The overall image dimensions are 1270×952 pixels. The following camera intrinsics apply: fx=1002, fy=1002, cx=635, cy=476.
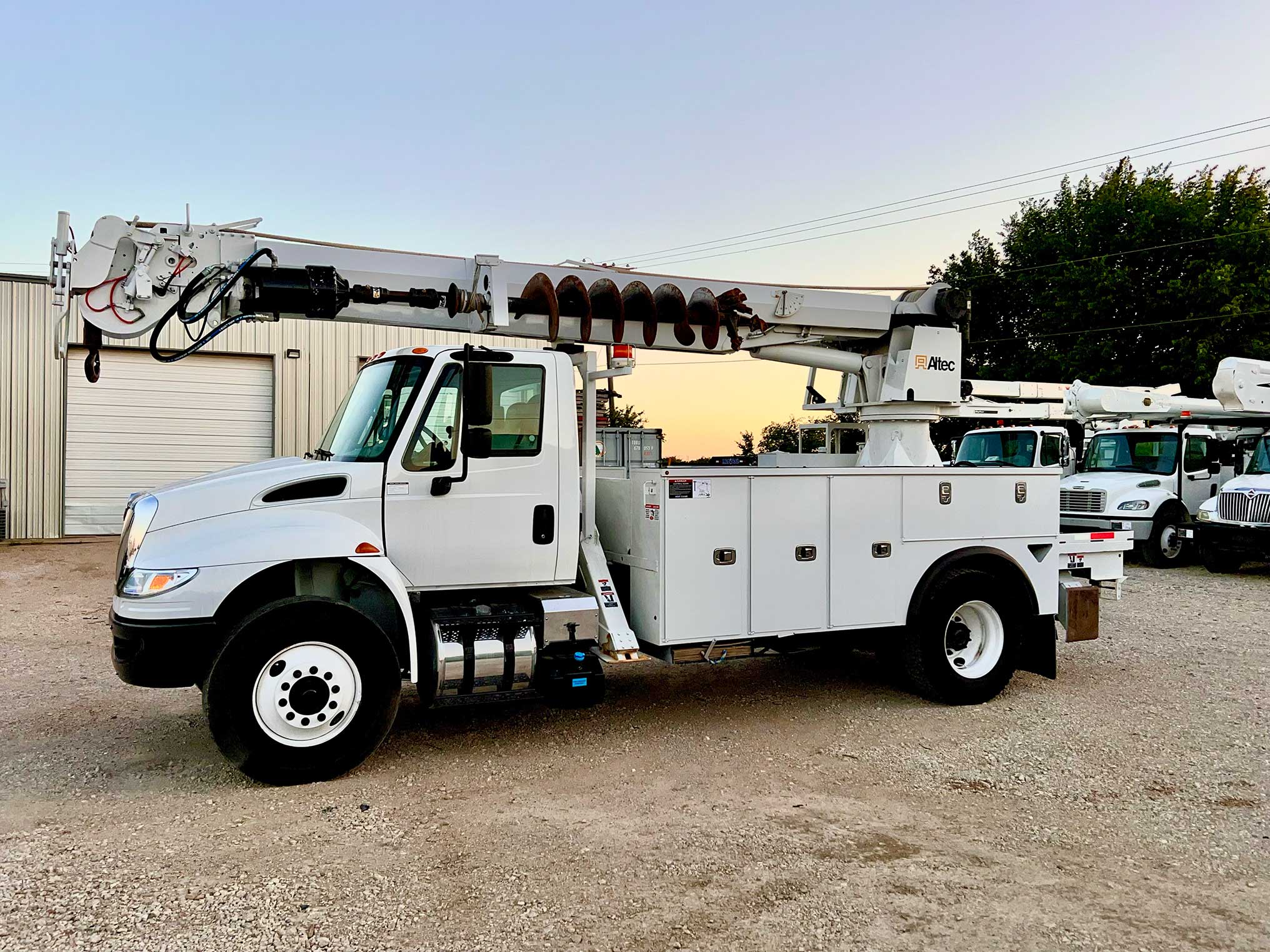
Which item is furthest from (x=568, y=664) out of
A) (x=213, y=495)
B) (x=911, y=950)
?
(x=911, y=950)

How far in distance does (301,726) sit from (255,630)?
2.01 ft

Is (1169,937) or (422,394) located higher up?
(422,394)

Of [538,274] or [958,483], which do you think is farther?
[958,483]

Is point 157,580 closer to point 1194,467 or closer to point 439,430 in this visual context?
point 439,430

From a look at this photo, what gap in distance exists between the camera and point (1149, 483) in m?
17.9

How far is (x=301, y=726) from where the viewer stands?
5.62m

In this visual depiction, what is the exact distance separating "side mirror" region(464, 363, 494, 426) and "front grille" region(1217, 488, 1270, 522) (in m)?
14.6

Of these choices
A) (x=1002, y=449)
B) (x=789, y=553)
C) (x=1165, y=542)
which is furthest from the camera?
(x=1002, y=449)

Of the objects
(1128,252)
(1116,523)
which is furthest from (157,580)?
(1128,252)

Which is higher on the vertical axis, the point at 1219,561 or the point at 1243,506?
the point at 1243,506

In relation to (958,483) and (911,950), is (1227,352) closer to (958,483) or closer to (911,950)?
(958,483)

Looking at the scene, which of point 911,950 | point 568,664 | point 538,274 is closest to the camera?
point 911,950

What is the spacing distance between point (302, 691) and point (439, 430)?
68.2 inches

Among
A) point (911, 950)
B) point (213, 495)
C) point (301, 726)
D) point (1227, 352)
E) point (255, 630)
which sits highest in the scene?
point (1227, 352)
